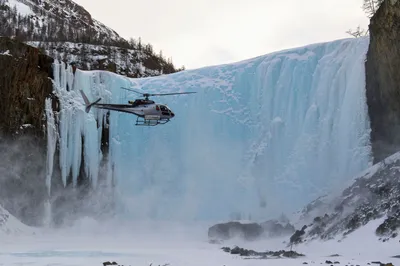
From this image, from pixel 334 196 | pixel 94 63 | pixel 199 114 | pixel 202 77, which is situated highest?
pixel 94 63

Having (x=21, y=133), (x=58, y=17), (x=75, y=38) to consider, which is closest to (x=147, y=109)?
(x=21, y=133)

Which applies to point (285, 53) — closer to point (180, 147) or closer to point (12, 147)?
point (180, 147)

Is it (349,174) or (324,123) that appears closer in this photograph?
(349,174)

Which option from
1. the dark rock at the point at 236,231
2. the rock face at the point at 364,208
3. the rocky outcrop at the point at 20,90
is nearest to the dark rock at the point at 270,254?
the rock face at the point at 364,208

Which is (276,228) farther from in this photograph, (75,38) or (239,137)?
(75,38)

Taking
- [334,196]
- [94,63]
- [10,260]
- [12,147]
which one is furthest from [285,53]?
[94,63]
